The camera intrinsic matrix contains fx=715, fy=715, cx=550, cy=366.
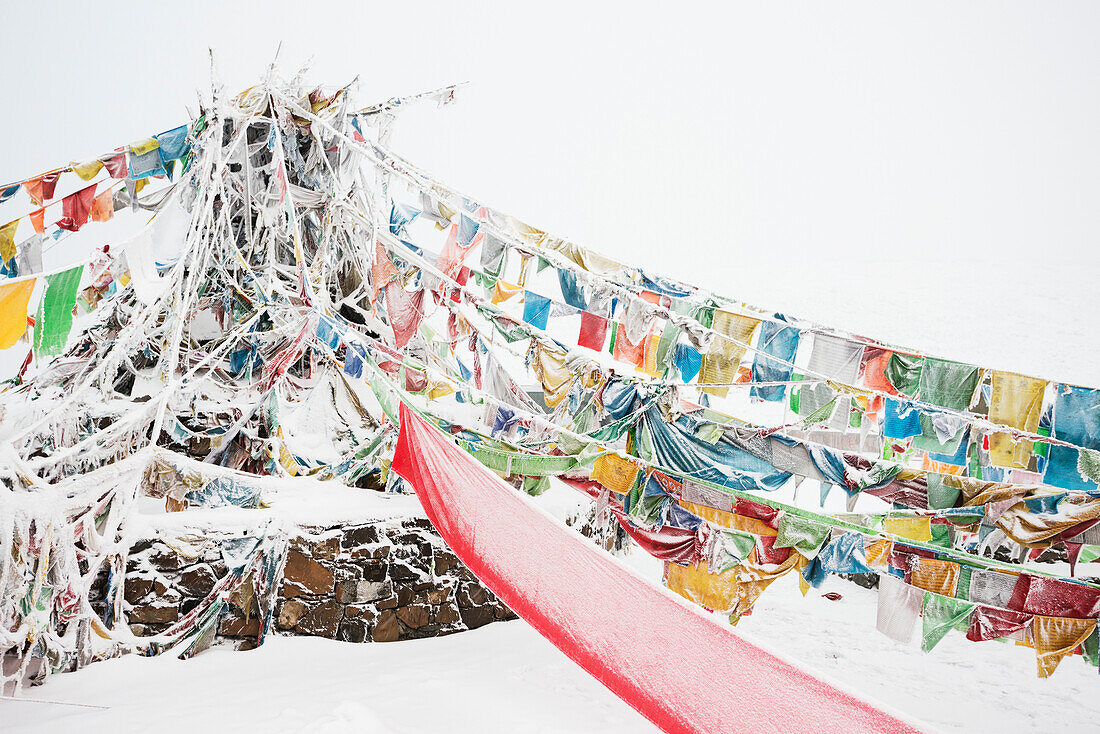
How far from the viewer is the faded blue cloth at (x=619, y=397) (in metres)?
3.94

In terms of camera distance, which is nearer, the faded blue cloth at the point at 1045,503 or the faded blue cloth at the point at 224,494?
the faded blue cloth at the point at 1045,503

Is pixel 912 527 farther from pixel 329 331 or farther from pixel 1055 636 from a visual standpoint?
pixel 329 331

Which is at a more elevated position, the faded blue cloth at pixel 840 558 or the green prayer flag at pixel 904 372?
the green prayer flag at pixel 904 372

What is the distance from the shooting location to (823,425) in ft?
18.1

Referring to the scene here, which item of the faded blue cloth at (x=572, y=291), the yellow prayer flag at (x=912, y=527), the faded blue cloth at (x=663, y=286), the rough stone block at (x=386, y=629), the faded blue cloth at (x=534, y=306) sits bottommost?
the rough stone block at (x=386, y=629)

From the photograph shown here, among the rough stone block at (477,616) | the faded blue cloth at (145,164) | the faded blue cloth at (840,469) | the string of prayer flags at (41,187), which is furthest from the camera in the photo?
the faded blue cloth at (145,164)

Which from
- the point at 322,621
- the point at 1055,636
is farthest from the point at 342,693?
Answer: the point at 1055,636

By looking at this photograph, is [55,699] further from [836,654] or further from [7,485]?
[836,654]

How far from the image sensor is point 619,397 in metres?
3.98

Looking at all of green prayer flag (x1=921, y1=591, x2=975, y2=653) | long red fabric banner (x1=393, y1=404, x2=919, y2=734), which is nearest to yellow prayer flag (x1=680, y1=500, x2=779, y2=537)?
green prayer flag (x1=921, y1=591, x2=975, y2=653)

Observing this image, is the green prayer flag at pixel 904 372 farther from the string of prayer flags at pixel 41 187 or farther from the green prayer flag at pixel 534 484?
the string of prayer flags at pixel 41 187

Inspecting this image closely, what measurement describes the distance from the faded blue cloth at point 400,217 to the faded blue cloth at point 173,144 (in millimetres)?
1797

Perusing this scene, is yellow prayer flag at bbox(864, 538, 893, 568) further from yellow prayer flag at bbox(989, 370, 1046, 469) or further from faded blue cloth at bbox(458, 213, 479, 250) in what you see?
faded blue cloth at bbox(458, 213, 479, 250)

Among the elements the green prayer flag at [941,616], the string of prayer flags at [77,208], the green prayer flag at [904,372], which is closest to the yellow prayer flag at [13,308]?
the string of prayer flags at [77,208]
